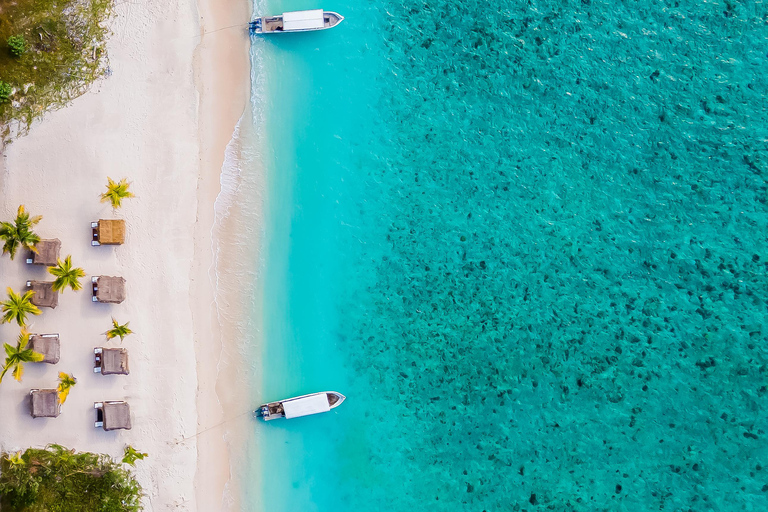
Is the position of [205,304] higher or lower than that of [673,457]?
higher

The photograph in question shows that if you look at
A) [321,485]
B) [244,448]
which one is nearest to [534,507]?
[321,485]

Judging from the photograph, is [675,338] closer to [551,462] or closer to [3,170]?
[551,462]

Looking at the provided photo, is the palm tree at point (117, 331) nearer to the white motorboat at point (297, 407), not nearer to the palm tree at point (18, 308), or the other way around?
the palm tree at point (18, 308)

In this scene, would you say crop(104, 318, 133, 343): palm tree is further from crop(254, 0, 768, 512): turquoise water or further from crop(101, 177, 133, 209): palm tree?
crop(254, 0, 768, 512): turquoise water

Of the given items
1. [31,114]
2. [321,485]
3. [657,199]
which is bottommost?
[321,485]

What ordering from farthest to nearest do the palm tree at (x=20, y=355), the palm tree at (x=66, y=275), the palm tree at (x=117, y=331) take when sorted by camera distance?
the palm tree at (x=117, y=331), the palm tree at (x=66, y=275), the palm tree at (x=20, y=355)

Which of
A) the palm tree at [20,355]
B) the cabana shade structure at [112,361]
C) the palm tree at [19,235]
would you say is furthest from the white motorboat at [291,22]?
the palm tree at [20,355]

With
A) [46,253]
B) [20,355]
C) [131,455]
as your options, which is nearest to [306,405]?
[131,455]

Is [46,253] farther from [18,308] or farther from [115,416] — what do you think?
[115,416]
